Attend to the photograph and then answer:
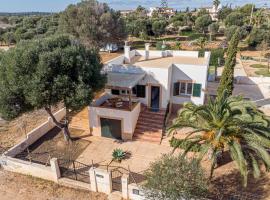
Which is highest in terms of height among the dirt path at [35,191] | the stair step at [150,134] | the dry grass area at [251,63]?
the dry grass area at [251,63]

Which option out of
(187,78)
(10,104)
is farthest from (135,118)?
(10,104)

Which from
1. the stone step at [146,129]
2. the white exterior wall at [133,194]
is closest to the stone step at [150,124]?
the stone step at [146,129]

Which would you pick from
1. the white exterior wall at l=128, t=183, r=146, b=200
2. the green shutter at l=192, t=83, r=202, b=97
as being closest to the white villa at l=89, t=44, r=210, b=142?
the green shutter at l=192, t=83, r=202, b=97

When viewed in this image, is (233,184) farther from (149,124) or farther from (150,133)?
(149,124)

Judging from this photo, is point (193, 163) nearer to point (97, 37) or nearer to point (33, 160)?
point (33, 160)

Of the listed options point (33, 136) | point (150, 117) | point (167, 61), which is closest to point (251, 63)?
point (167, 61)

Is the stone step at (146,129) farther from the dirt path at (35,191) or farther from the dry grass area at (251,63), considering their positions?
the dry grass area at (251,63)
